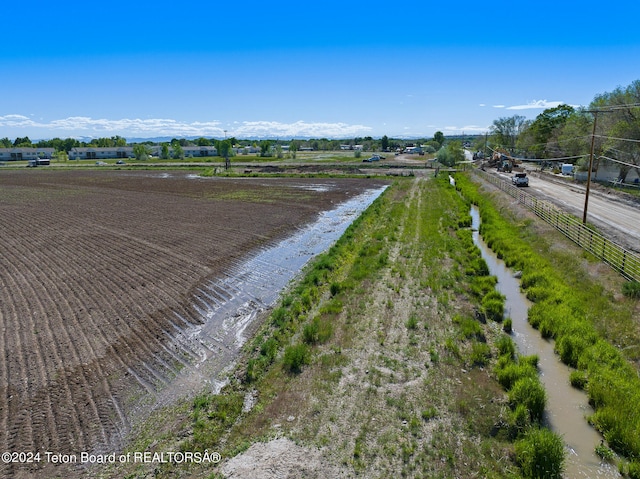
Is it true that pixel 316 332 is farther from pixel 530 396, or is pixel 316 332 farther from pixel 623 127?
pixel 623 127

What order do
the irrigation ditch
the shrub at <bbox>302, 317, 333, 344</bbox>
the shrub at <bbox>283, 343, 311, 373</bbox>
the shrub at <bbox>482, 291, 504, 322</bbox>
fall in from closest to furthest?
1. the irrigation ditch
2. the shrub at <bbox>283, 343, 311, 373</bbox>
3. the shrub at <bbox>302, 317, 333, 344</bbox>
4. the shrub at <bbox>482, 291, 504, 322</bbox>

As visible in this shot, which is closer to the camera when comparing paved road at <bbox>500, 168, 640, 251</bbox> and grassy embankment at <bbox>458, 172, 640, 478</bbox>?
grassy embankment at <bbox>458, 172, 640, 478</bbox>

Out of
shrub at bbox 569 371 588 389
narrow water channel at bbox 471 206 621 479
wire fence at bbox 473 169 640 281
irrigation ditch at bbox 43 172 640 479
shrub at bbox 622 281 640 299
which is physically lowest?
narrow water channel at bbox 471 206 621 479

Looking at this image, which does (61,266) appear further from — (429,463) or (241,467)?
(429,463)

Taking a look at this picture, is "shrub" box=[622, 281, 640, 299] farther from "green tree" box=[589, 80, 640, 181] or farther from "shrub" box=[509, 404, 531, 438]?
"green tree" box=[589, 80, 640, 181]

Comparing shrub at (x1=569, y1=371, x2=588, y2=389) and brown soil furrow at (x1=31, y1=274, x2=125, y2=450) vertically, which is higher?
brown soil furrow at (x1=31, y1=274, x2=125, y2=450)

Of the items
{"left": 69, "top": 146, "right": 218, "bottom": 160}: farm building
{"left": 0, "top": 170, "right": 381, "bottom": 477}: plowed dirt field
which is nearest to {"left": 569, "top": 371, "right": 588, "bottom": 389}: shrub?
{"left": 0, "top": 170, "right": 381, "bottom": 477}: plowed dirt field

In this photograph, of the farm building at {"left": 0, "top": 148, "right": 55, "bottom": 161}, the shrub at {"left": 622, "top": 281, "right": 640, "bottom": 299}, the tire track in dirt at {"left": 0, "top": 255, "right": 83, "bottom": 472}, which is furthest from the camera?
the farm building at {"left": 0, "top": 148, "right": 55, "bottom": 161}

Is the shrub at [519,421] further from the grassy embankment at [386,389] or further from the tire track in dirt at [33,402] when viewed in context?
the tire track in dirt at [33,402]
